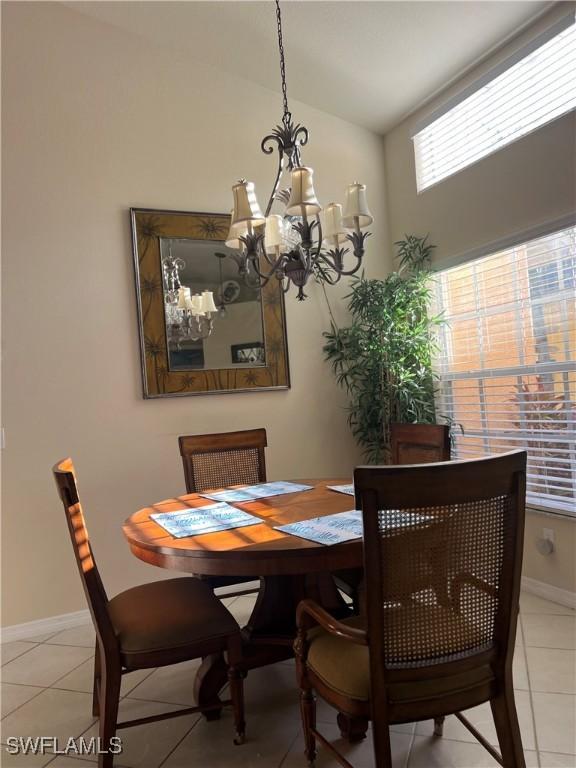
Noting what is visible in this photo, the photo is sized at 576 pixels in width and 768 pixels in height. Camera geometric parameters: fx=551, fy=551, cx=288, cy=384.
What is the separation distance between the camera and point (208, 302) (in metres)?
3.54

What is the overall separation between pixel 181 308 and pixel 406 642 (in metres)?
2.59

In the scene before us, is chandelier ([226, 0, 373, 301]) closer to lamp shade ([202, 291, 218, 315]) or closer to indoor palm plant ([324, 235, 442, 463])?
lamp shade ([202, 291, 218, 315])

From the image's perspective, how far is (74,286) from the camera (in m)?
3.23

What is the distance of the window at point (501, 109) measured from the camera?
9.04 ft

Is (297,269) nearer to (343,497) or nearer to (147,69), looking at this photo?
(343,497)

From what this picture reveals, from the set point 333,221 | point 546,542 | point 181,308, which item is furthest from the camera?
point 181,308

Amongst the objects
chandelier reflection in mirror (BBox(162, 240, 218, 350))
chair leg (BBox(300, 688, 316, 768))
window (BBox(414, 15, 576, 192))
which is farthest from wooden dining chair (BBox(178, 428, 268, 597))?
window (BBox(414, 15, 576, 192))

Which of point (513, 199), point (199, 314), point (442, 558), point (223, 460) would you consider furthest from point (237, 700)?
point (513, 199)

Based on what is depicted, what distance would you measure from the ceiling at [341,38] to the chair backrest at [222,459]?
91.3 inches

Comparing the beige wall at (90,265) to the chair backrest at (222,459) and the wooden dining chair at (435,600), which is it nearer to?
the chair backrest at (222,459)

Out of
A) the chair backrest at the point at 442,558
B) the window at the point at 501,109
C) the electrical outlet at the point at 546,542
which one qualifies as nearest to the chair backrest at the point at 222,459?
the electrical outlet at the point at 546,542

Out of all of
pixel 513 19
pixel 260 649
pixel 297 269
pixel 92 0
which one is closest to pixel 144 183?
pixel 92 0

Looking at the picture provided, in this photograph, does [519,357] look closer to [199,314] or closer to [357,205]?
[357,205]

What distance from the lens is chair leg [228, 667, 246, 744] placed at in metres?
1.90
